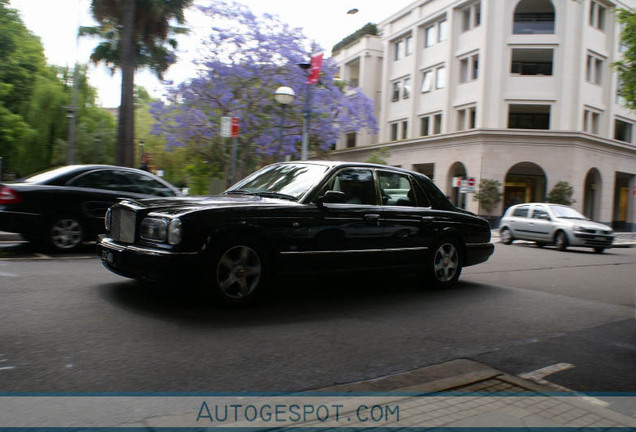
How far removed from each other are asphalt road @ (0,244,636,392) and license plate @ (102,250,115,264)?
1.25 ft

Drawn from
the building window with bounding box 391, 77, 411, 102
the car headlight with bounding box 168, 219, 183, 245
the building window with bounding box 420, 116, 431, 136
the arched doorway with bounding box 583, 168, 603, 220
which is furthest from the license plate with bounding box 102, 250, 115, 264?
the building window with bounding box 391, 77, 411, 102

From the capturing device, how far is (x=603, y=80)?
33281 mm

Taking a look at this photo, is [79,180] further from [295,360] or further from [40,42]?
[40,42]

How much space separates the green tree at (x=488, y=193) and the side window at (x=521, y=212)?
472 inches

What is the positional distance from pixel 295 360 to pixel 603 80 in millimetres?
35805

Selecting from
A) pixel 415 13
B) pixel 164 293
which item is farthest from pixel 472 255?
pixel 415 13

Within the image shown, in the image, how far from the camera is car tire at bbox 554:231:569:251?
17.0 m

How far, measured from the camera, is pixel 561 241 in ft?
56.3

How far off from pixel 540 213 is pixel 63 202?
15.3 m

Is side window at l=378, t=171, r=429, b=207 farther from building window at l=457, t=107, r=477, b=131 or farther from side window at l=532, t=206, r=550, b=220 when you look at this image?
building window at l=457, t=107, r=477, b=131

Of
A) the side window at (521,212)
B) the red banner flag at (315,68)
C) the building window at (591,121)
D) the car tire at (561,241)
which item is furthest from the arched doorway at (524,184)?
the red banner flag at (315,68)

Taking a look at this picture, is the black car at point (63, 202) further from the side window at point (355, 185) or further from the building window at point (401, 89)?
the building window at point (401, 89)

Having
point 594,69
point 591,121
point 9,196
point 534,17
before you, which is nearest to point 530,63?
point 534,17

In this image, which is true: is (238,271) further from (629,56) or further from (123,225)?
→ (629,56)
